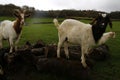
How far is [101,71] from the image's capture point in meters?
15.7

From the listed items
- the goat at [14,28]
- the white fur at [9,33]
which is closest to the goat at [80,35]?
the goat at [14,28]

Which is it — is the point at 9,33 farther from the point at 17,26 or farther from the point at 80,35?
the point at 80,35

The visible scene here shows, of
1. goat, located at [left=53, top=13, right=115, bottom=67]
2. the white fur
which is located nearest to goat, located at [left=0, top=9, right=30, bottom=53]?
the white fur

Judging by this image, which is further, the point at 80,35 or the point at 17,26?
the point at 17,26

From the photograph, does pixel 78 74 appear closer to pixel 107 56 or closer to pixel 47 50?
Result: pixel 47 50

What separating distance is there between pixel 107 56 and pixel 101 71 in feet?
9.94

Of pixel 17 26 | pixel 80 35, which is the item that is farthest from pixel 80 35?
pixel 17 26

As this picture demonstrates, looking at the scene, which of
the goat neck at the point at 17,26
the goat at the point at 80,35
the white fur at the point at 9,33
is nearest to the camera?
the goat at the point at 80,35

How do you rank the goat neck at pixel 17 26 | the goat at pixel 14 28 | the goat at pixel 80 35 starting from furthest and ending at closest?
the goat neck at pixel 17 26 < the goat at pixel 14 28 < the goat at pixel 80 35

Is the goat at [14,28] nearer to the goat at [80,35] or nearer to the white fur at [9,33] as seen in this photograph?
the white fur at [9,33]

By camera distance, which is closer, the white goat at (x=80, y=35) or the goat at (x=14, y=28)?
the white goat at (x=80, y=35)

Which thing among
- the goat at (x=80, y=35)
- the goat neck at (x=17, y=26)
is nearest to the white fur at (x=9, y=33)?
the goat neck at (x=17, y=26)

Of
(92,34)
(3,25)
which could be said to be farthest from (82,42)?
(3,25)

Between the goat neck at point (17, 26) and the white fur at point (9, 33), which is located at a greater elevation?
the goat neck at point (17, 26)
